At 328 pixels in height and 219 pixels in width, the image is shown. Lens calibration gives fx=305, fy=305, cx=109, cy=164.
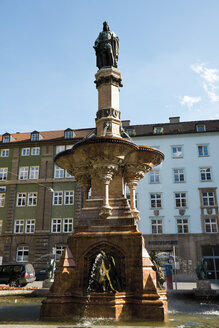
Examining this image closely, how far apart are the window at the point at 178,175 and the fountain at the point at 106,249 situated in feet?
86.4

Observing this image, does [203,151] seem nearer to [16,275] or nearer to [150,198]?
[150,198]

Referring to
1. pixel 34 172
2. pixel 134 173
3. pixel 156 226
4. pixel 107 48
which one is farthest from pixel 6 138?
pixel 134 173

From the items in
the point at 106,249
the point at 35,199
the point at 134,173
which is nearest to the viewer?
the point at 106,249

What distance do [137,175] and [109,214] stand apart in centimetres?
217

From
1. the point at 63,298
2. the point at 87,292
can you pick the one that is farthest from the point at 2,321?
the point at 87,292

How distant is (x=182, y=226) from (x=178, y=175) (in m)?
6.18

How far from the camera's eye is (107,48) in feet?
39.1

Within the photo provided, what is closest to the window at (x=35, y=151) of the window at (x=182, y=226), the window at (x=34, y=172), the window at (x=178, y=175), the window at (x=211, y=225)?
the window at (x=34, y=172)

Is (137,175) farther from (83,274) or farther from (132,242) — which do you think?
(83,274)

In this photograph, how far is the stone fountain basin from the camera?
9.33 m

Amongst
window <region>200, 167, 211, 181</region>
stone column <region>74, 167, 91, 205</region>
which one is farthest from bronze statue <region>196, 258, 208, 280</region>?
window <region>200, 167, 211, 181</region>

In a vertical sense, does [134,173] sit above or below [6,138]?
below

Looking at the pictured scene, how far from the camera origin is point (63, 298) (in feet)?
26.0

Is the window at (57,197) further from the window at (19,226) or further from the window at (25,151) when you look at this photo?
the window at (25,151)
